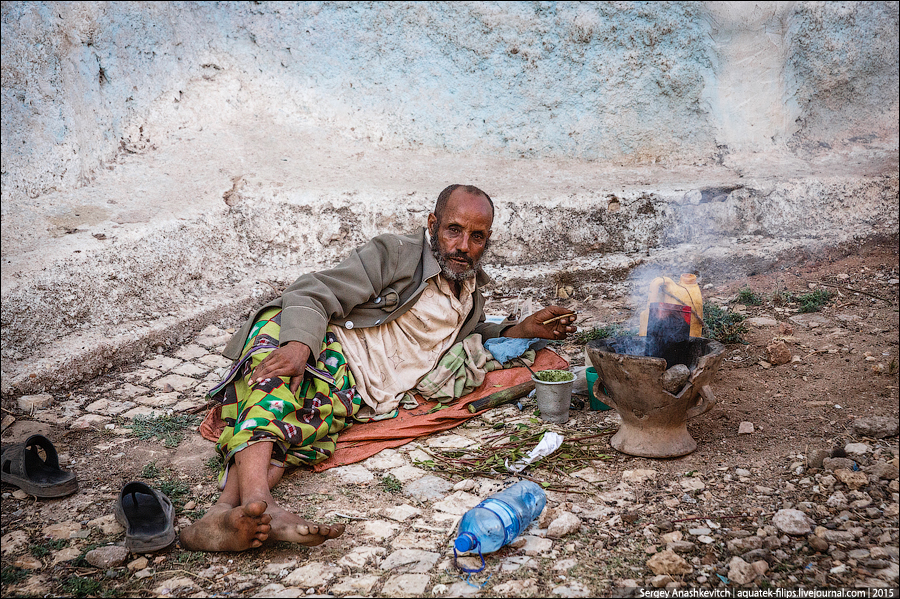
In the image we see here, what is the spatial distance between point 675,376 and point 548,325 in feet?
3.51

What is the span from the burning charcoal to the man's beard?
1293 millimetres

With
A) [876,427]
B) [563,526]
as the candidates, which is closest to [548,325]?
[563,526]

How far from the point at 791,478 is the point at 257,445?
7.13 feet

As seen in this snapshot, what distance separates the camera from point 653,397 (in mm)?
2674

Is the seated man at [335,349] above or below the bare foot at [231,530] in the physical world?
above

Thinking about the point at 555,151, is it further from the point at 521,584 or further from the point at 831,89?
the point at 521,584

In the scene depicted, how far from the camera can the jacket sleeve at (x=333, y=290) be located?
2840 millimetres

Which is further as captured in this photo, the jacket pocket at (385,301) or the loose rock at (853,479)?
the jacket pocket at (385,301)

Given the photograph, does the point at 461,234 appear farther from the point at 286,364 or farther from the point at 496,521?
the point at 496,521

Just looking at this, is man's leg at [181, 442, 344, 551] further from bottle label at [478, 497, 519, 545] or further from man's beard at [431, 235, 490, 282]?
man's beard at [431, 235, 490, 282]

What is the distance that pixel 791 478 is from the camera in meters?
2.45

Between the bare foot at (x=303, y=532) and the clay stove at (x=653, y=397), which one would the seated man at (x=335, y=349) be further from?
the clay stove at (x=653, y=397)

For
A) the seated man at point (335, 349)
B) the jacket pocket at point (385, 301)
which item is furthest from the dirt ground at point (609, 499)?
the jacket pocket at point (385, 301)

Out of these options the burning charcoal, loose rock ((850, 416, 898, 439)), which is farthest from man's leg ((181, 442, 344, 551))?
loose rock ((850, 416, 898, 439))
